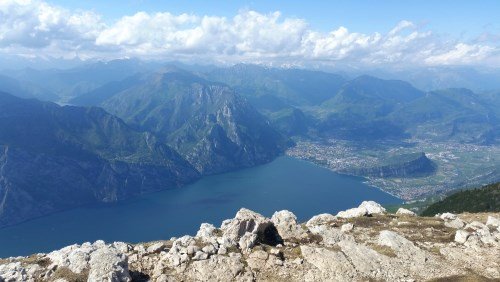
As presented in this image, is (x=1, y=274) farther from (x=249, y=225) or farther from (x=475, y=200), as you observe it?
(x=475, y=200)

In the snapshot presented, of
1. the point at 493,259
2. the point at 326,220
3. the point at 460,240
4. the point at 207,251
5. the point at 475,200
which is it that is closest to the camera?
the point at 207,251

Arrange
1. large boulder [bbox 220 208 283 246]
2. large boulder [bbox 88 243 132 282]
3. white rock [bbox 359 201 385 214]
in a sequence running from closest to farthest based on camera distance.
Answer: large boulder [bbox 88 243 132 282] < large boulder [bbox 220 208 283 246] < white rock [bbox 359 201 385 214]

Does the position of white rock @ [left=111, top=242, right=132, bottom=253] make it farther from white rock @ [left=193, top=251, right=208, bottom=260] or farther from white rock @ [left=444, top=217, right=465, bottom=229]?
white rock @ [left=444, top=217, right=465, bottom=229]

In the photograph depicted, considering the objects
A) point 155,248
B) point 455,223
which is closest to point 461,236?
point 455,223

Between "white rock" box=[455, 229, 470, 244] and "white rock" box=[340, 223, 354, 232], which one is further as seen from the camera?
"white rock" box=[340, 223, 354, 232]

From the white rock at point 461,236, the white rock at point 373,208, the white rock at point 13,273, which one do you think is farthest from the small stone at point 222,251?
the white rock at point 373,208

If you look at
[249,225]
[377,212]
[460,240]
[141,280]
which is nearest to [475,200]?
[377,212]

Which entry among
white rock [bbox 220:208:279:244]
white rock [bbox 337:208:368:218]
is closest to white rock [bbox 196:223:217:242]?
white rock [bbox 220:208:279:244]
